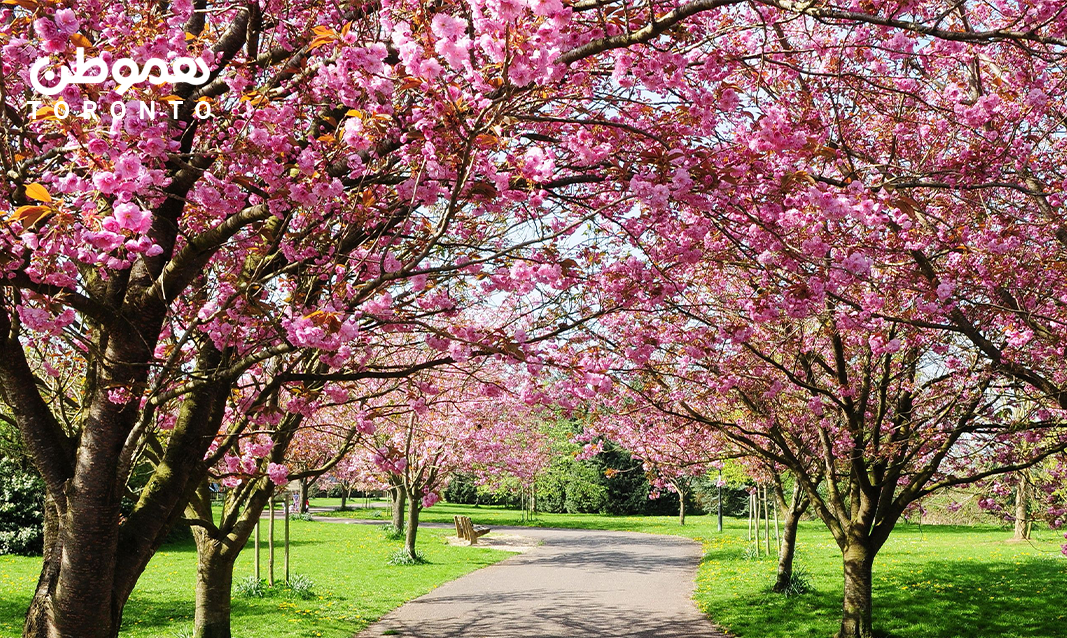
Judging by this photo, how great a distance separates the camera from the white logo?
4043 mm

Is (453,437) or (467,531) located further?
(467,531)

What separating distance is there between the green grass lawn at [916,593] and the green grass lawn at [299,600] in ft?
19.9

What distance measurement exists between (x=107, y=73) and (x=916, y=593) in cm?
1630

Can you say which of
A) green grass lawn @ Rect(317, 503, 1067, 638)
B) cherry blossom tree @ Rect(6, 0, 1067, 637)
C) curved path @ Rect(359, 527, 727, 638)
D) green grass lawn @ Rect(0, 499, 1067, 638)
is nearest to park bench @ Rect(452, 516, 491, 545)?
green grass lawn @ Rect(0, 499, 1067, 638)

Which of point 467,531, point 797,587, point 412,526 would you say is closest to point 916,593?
point 797,587

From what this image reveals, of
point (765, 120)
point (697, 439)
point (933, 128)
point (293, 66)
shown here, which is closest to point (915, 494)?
point (697, 439)

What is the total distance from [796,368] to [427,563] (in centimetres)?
1261

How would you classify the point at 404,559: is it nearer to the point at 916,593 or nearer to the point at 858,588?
the point at 916,593

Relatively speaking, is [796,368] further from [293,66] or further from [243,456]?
[293,66]

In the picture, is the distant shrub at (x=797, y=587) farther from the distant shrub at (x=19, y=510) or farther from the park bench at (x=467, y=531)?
the distant shrub at (x=19, y=510)

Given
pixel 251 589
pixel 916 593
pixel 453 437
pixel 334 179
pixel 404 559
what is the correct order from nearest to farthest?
1. pixel 334 179
2. pixel 251 589
3. pixel 916 593
4. pixel 404 559
5. pixel 453 437

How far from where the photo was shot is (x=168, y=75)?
4.38 metres

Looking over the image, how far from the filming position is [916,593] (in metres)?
15.1

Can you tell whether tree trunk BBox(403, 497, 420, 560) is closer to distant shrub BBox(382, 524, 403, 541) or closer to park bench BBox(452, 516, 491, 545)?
park bench BBox(452, 516, 491, 545)
